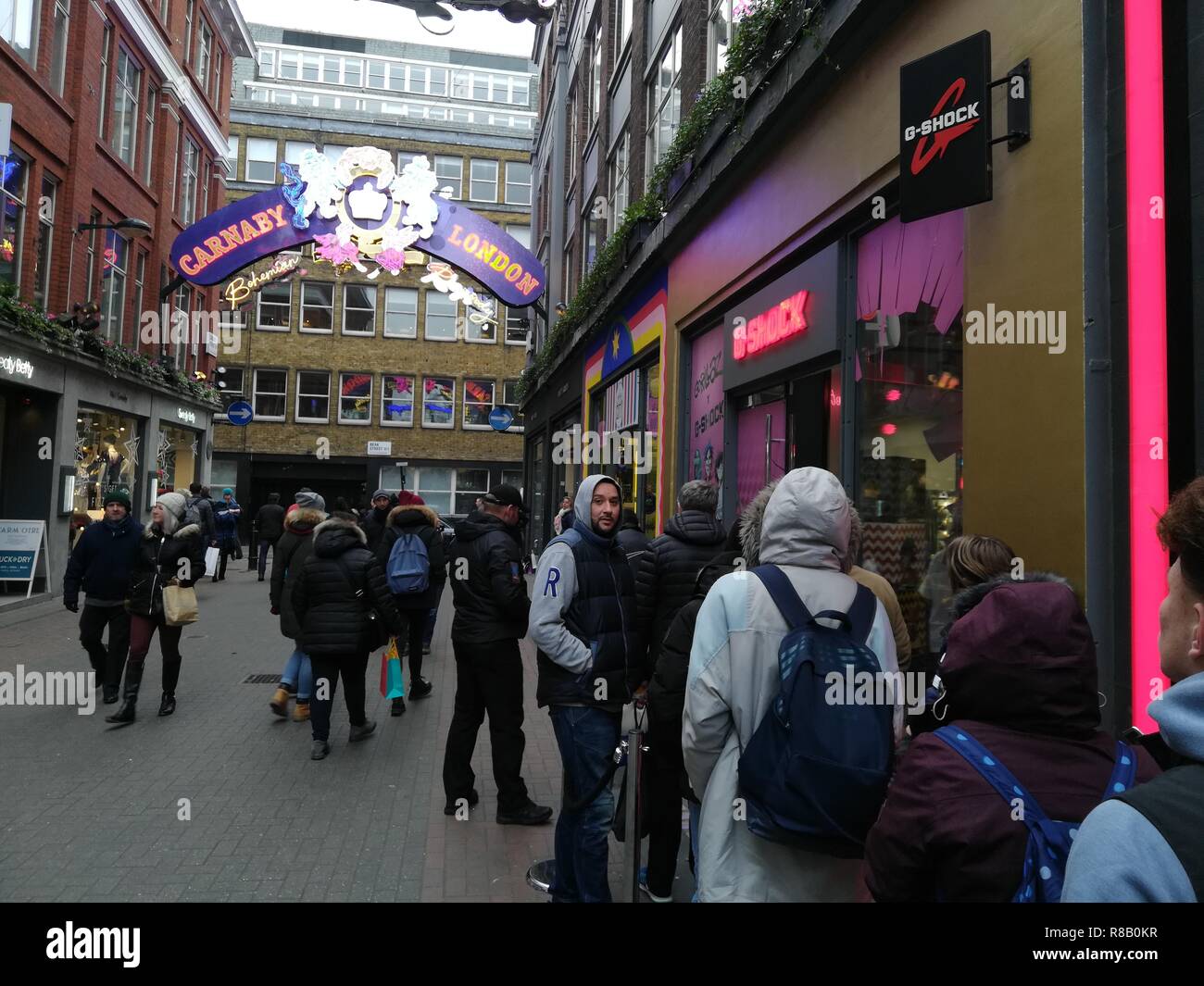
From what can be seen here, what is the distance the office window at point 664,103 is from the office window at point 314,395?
24.1 m

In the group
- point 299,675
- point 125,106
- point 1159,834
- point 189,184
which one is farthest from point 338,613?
point 189,184

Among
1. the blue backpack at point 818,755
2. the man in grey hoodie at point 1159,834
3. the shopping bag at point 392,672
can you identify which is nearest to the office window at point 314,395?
the shopping bag at point 392,672

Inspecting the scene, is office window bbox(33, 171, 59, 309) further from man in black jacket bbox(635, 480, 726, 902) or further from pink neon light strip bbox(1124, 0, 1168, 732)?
pink neon light strip bbox(1124, 0, 1168, 732)

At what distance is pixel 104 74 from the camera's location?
17.3m

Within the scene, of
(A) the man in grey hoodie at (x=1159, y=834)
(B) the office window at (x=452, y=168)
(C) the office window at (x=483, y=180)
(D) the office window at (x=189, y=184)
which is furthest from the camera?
(C) the office window at (x=483, y=180)

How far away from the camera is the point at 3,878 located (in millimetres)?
3799

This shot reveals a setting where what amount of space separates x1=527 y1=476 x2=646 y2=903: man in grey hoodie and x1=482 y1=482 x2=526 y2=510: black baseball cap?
114 centimetres

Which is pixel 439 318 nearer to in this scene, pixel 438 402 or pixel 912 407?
pixel 438 402

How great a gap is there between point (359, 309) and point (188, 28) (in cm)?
1330

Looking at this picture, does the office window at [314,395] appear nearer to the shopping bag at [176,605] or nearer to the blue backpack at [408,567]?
the blue backpack at [408,567]

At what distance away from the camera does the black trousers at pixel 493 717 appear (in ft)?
15.8

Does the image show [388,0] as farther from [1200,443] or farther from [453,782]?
[1200,443]

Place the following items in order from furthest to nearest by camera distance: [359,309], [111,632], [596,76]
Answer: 1. [359,309]
2. [596,76]
3. [111,632]

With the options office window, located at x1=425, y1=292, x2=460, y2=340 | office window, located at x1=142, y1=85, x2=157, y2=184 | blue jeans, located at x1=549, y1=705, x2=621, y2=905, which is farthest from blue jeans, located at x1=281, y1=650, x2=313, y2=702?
office window, located at x1=425, y1=292, x2=460, y2=340
